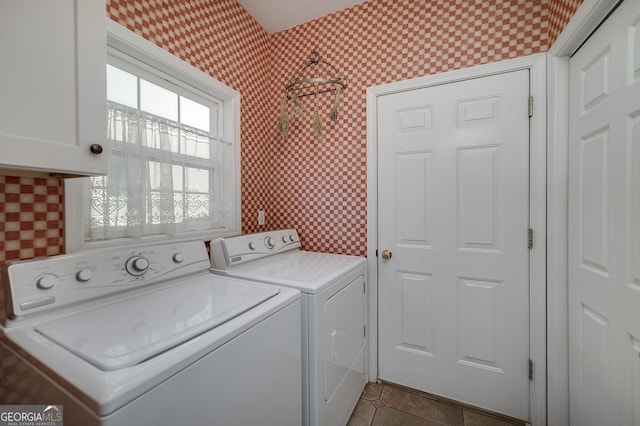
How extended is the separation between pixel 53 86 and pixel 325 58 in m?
1.71

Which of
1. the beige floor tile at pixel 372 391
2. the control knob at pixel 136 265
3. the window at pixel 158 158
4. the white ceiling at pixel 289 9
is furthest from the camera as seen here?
the white ceiling at pixel 289 9

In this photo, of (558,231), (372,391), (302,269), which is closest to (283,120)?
(302,269)

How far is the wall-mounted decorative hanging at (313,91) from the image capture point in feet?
6.31

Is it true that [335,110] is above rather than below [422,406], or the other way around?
above

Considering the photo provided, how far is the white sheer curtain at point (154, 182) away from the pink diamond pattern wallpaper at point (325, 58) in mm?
188

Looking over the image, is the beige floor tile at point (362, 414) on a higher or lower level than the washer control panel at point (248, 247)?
lower

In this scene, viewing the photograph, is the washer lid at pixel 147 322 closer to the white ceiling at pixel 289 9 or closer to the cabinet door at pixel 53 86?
the cabinet door at pixel 53 86

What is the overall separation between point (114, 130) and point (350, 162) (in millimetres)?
1394

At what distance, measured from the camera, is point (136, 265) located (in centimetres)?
109

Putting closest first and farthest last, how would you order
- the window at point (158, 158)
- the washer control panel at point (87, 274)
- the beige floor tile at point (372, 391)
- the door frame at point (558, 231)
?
the washer control panel at point (87, 274) → the window at point (158, 158) → the door frame at point (558, 231) → the beige floor tile at point (372, 391)

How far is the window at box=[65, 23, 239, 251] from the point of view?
1.20 meters

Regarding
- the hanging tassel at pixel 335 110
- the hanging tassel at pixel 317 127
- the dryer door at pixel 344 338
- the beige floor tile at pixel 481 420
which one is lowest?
the beige floor tile at pixel 481 420

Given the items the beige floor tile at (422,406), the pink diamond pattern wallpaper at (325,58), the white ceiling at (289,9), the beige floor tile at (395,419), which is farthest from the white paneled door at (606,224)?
the white ceiling at (289,9)

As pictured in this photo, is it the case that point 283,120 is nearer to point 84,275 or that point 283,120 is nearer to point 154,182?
point 154,182
